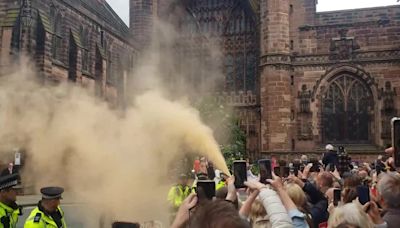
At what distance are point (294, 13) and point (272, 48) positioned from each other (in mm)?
2702

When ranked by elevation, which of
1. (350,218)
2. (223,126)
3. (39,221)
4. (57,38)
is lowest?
Answer: (39,221)

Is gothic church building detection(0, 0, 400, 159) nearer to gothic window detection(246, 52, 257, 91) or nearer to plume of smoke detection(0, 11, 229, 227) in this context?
gothic window detection(246, 52, 257, 91)

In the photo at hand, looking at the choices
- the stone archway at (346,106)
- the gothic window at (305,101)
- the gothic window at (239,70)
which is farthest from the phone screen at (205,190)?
the gothic window at (239,70)

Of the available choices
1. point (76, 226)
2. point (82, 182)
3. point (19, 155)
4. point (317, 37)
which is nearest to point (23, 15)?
point (19, 155)

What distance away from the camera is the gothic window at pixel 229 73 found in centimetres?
3039

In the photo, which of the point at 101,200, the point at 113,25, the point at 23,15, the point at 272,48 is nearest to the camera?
the point at 101,200

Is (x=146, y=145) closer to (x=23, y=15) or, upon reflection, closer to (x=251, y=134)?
(x=23, y=15)

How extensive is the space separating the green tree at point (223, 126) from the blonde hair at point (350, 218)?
22574 mm

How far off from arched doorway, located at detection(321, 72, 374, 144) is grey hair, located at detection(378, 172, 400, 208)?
23407mm

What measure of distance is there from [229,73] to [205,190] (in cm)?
2769

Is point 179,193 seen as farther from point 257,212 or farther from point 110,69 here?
point 110,69

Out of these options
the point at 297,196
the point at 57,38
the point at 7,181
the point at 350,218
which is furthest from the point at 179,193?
the point at 57,38

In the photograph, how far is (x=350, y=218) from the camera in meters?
3.26

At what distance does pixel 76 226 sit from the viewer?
12125 millimetres
